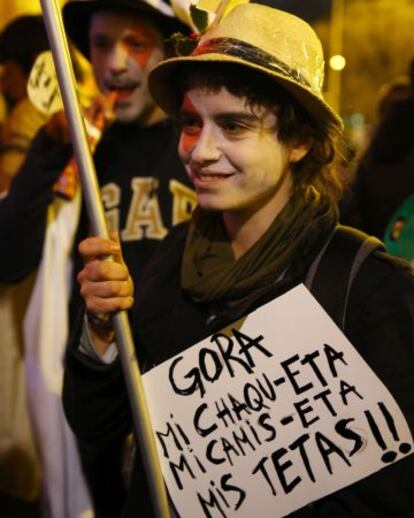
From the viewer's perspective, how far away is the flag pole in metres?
1.64

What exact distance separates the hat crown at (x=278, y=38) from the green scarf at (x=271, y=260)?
0.80ft

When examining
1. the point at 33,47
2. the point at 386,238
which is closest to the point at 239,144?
the point at 386,238

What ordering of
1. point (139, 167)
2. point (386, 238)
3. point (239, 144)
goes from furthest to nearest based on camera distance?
1. point (139, 167)
2. point (386, 238)
3. point (239, 144)

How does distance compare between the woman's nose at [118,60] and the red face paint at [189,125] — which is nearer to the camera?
the red face paint at [189,125]

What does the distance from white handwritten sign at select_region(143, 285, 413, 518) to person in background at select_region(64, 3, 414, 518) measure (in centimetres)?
3

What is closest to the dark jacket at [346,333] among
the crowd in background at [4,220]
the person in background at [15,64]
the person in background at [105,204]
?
the person in background at [105,204]

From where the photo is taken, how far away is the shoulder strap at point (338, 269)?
68.5 inches

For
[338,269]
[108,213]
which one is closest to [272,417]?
[338,269]

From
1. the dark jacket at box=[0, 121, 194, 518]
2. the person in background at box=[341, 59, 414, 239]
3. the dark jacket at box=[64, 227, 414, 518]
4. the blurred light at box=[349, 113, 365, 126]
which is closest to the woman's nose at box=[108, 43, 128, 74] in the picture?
the dark jacket at box=[0, 121, 194, 518]

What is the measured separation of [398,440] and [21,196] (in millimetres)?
1605

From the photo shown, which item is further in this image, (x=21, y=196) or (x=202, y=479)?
(x=21, y=196)

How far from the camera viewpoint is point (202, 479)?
5.87 ft

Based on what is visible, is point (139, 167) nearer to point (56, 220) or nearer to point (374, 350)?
point (56, 220)

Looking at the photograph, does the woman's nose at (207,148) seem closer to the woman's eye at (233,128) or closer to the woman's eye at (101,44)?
the woman's eye at (233,128)
